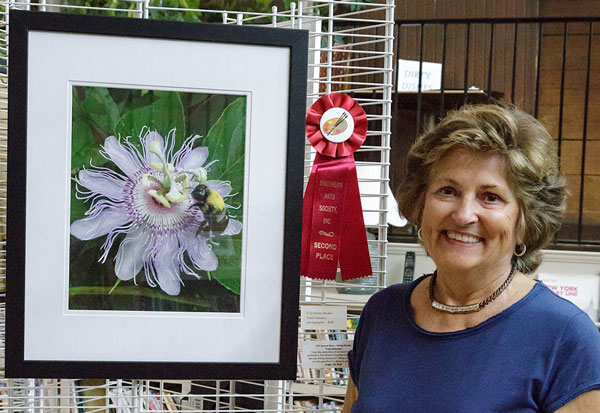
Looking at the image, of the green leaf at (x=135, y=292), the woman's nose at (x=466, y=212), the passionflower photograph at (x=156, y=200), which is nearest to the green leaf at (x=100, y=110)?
the passionflower photograph at (x=156, y=200)

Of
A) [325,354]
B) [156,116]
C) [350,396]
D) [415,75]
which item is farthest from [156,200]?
[415,75]

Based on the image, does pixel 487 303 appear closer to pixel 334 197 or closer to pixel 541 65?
pixel 334 197

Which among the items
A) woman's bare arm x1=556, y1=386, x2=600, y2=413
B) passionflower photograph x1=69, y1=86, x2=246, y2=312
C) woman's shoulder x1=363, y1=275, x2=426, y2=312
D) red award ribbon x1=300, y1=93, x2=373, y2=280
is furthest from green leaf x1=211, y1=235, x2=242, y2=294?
woman's bare arm x1=556, y1=386, x2=600, y2=413

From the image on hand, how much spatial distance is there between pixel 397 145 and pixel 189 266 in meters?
3.99

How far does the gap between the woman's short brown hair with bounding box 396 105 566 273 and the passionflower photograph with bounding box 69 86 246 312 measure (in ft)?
1.31

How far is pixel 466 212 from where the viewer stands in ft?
3.86

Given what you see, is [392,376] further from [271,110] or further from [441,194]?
[271,110]

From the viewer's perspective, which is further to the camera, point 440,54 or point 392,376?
point 440,54

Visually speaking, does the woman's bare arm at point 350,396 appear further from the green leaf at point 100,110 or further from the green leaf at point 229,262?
the green leaf at point 100,110

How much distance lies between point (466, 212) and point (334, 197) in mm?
306

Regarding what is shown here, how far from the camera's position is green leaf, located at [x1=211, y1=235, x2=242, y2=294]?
1293mm

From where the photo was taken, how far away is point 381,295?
4.63 ft

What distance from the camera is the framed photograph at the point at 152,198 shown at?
48.7 inches

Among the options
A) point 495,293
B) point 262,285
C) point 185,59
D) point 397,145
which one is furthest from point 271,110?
point 397,145
